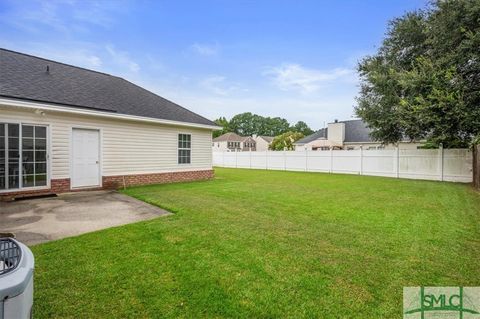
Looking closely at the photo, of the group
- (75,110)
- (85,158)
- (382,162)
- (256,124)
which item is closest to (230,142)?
(256,124)

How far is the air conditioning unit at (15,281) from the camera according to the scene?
118 cm

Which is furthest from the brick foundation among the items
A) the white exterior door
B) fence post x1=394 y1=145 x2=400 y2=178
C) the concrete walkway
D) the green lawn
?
fence post x1=394 y1=145 x2=400 y2=178

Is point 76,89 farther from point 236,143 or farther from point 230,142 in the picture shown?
point 236,143

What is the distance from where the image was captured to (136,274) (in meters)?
3.26

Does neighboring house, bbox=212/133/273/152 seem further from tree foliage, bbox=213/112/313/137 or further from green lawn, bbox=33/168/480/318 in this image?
green lawn, bbox=33/168/480/318

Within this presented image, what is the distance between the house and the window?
47 millimetres

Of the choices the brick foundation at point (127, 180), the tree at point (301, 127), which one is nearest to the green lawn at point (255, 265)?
the brick foundation at point (127, 180)

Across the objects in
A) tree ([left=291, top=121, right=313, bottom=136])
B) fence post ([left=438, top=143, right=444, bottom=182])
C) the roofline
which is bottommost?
fence post ([left=438, top=143, right=444, bottom=182])

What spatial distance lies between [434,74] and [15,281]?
1530 centimetres

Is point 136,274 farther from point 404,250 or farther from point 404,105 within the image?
point 404,105

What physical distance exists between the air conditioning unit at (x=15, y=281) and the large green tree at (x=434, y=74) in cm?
1443

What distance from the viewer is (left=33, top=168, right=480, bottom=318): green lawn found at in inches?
104

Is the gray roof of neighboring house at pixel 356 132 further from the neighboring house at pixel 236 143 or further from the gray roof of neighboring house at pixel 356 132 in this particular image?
the neighboring house at pixel 236 143

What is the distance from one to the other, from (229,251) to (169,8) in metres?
12.5
